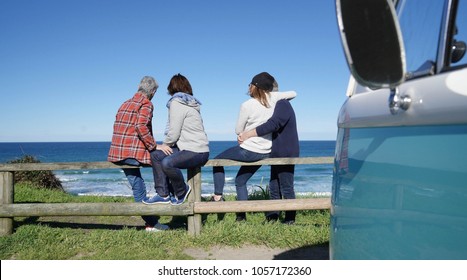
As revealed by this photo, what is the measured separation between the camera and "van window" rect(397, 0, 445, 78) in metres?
1.38

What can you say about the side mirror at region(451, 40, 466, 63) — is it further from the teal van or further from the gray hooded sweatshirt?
the gray hooded sweatshirt

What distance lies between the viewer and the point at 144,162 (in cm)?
530

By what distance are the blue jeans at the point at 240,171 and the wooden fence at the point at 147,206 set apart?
3.4 inches

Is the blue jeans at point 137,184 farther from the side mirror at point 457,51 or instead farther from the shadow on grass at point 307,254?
the side mirror at point 457,51

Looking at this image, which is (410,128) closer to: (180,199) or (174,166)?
(174,166)

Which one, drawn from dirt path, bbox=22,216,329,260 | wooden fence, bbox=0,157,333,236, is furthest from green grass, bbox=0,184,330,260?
wooden fence, bbox=0,157,333,236

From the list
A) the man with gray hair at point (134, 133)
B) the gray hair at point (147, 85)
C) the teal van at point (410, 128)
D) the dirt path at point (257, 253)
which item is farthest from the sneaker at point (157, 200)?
the teal van at point (410, 128)

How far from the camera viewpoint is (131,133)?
→ 527cm

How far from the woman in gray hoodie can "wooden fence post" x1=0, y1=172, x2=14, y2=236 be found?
1769 millimetres

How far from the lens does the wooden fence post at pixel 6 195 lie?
544cm

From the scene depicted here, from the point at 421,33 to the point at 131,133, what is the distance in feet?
13.9

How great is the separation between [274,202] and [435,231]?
160 inches

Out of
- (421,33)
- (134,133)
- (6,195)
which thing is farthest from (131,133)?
(421,33)
